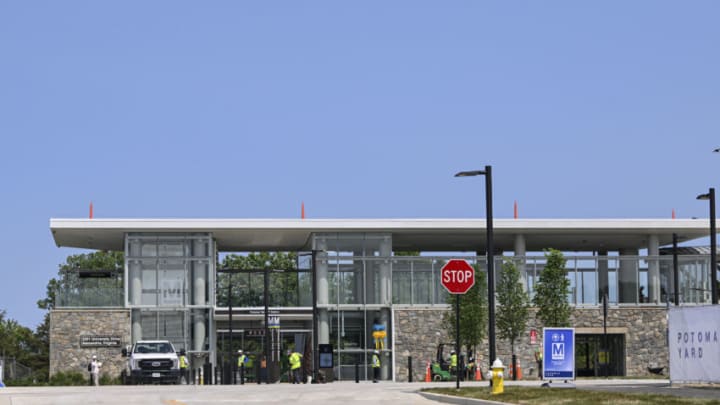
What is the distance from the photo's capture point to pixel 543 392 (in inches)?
1153

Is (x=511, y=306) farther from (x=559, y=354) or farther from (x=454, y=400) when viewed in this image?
(x=454, y=400)

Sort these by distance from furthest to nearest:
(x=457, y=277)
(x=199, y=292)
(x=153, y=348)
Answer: (x=199, y=292) < (x=153, y=348) < (x=457, y=277)

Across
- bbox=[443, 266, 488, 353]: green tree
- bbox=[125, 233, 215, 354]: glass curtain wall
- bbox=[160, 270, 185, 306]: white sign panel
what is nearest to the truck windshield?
bbox=[125, 233, 215, 354]: glass curtain wall

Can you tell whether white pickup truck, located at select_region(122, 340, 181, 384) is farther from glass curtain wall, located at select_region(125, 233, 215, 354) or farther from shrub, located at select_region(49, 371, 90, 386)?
glass curtain wall, located at select_region(125, 233, 215, 354)

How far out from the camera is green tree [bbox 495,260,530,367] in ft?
190

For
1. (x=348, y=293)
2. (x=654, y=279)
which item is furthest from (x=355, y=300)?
(x=654, y=279)

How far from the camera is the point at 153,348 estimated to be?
5275cm

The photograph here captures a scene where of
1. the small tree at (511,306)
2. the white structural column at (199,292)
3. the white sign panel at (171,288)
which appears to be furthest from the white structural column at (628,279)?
the white sign panel at (171,288)

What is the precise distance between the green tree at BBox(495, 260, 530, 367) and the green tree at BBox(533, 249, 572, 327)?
33.6 inches

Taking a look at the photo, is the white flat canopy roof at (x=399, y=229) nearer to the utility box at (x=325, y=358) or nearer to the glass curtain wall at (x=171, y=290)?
the glass curtain wall at (x=171, y=290)

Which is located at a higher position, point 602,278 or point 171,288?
point 602,278

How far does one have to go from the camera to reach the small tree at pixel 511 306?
5800 centimetres

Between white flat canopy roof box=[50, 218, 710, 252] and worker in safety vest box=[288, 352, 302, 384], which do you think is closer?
worker in safety vest box=[288, 352, 302, 384]

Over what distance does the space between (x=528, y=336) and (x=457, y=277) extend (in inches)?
988
